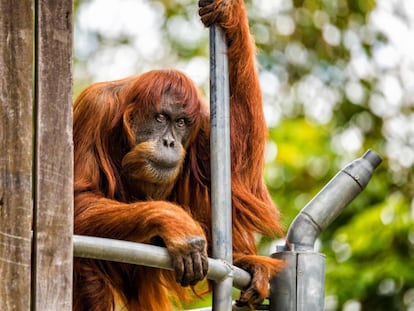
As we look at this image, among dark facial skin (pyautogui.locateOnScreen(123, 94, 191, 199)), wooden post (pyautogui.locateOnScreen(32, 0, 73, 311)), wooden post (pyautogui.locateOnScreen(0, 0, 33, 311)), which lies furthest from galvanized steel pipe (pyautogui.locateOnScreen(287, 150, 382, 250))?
wooden post (pyautogui.locateOnScreen(0, 0, 33, 311))

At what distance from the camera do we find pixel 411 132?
8.30 metres

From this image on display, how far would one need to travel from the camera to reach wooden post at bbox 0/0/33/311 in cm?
271

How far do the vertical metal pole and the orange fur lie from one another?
0.49 metres

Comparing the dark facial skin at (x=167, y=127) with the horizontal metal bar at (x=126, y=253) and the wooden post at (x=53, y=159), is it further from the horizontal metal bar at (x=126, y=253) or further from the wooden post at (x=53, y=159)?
the wooden post at (x=53, y=159)

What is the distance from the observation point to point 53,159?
2812mm

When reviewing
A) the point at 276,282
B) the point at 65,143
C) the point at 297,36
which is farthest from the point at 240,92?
the point at 297,36

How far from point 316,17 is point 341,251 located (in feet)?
7.49

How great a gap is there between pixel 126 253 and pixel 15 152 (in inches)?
16.8

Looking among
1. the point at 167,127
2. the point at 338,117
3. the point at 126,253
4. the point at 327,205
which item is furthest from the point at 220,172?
the point at 338,117

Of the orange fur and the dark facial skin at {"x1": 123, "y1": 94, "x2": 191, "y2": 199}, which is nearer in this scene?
the orange fur

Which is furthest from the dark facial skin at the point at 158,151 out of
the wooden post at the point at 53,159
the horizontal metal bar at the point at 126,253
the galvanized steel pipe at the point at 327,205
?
the wooden post at the point at 53,159

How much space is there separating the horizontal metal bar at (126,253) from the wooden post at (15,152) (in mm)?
180

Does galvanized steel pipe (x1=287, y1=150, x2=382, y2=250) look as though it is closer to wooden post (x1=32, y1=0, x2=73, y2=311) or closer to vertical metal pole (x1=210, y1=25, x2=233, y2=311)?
vertical metal pole (x1=210, y1=25, x2=233, y2=311)

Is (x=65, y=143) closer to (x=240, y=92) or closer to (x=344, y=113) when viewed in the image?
(x=240, y=92)
